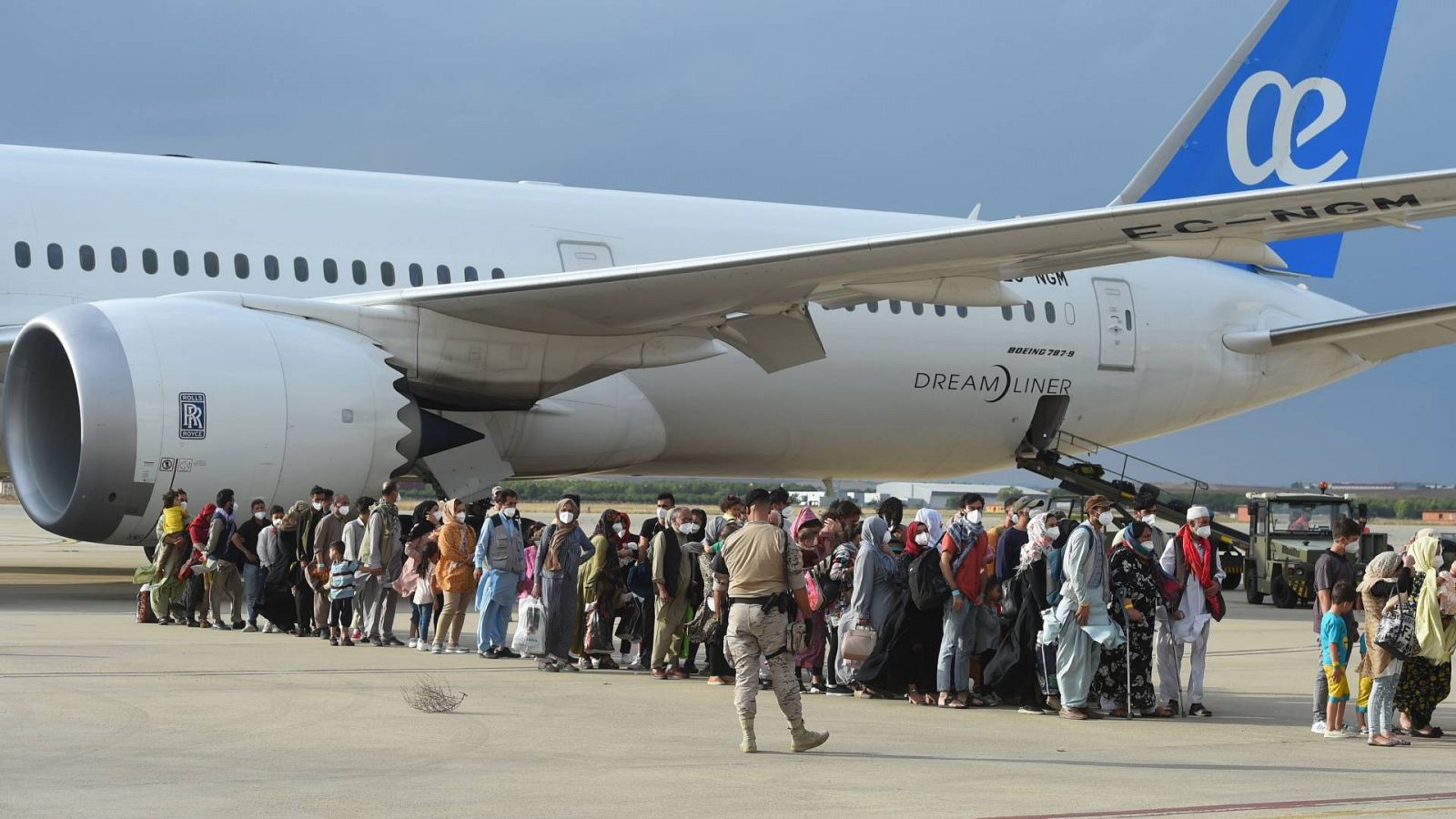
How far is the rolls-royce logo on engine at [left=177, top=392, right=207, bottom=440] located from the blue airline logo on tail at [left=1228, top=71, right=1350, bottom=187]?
13351 millimetres

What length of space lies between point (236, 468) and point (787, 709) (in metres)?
7.11

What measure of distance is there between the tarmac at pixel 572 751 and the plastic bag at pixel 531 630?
0.19 m

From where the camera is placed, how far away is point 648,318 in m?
15.3

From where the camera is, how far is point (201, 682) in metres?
10.2

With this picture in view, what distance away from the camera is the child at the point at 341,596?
13203 mm

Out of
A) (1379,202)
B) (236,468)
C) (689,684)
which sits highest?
(1379,202)

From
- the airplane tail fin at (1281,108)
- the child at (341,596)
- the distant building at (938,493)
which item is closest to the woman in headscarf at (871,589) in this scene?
the child at (341,596)

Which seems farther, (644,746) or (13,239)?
(13,239)

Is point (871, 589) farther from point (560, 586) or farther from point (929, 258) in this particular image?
point (929, 258)

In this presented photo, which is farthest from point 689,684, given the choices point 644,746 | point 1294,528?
point 1294,528

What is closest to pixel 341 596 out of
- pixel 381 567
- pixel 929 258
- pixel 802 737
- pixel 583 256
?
pixel 381 567

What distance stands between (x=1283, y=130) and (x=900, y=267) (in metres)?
10.4

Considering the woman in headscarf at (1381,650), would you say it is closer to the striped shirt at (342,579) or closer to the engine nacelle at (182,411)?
the striped shirt at (342,579)

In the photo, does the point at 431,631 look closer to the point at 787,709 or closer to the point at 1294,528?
the point at 787,709
